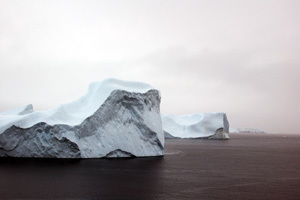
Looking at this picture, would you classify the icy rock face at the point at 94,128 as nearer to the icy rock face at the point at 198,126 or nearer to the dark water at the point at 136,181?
the dark water at the point at 136,181

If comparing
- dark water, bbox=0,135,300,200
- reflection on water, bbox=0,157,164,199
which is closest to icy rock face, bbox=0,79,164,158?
reflection on water, bbox=0,157,164,199

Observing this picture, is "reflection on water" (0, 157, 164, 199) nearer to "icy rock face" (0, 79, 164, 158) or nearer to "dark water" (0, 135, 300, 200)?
"dark water" (0, 135, 300, 200)

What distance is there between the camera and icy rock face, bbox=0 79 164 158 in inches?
869

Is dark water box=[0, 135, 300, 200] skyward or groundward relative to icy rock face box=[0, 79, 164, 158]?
groundward

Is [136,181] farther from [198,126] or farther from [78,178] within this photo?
[198,126]

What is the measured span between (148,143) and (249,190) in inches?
493

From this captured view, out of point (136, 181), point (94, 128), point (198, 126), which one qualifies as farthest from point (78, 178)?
point (198, 126)

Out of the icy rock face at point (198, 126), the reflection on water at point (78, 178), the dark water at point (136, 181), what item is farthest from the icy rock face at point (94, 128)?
the icy rock face at point (198, 126)

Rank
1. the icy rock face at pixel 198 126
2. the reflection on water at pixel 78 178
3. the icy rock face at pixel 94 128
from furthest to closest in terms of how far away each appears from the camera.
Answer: the icy rock face at pixel 198 126 → the icy rock face at pixel 94 128 → the reflection on water at pixel 78 178

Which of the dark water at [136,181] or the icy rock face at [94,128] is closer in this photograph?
the dark water at [136,181]

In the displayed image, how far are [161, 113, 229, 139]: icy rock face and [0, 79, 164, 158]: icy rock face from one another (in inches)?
1450

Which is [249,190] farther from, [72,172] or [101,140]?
[101,140]

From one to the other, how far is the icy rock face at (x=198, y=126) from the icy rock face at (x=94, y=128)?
36823 mm

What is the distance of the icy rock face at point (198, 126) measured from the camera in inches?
2406
